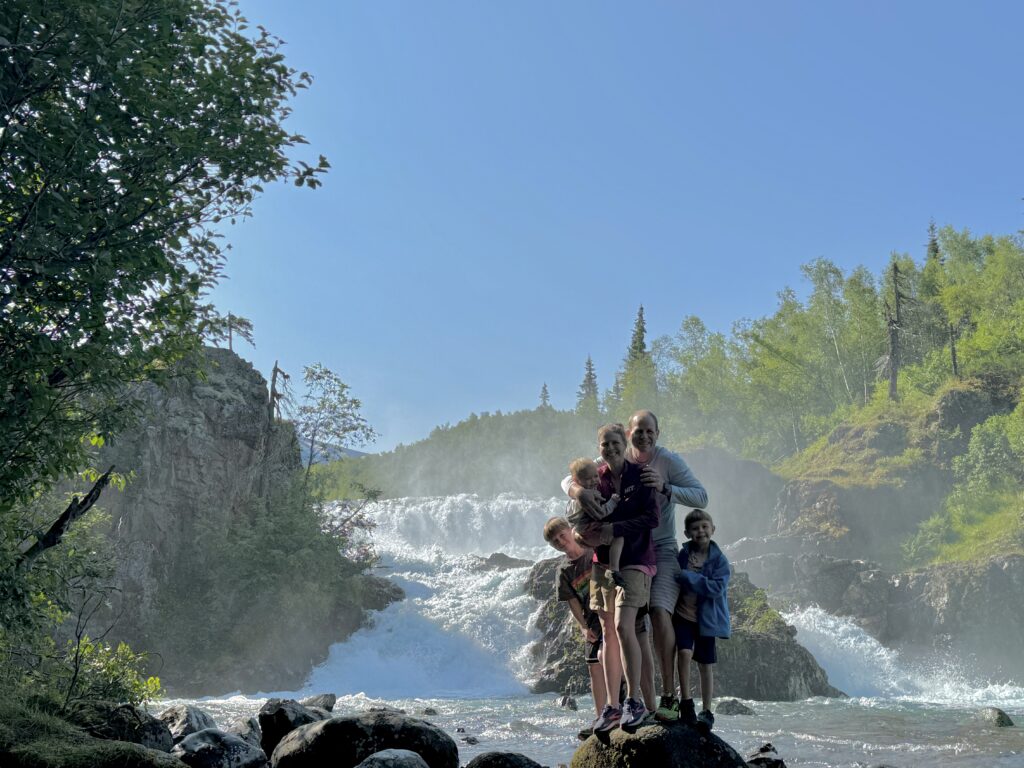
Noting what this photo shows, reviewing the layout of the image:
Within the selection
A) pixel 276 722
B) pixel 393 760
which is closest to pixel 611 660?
pixel 393 760

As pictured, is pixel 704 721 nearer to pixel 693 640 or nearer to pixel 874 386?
pixel 693 640

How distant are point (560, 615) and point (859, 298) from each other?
4959cm

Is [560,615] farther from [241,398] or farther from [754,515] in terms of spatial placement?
[754,515]

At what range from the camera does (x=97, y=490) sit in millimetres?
8992

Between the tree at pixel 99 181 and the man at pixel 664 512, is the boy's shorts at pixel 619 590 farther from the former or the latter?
the tree at pixel 99 181

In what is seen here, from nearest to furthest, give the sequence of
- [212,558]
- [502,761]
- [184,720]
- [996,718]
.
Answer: [502,761], [184,720], [996,718], [212,558]

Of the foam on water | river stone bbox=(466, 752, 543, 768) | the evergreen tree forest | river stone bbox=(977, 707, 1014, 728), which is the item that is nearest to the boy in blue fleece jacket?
river stone bbox=(466, 752, 543, 768)

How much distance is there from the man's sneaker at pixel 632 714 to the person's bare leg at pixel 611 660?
42 cm

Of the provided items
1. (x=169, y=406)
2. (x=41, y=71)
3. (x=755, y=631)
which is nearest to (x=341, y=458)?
(x=169, y=406)

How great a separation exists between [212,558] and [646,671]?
2790 centimetres

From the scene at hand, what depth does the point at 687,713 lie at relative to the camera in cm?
673

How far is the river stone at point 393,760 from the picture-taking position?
7484 millimetres

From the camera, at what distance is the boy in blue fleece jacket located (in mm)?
7066

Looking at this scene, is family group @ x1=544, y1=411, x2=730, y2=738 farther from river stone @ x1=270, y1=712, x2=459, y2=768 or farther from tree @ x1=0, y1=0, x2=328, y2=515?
tree @ x1=0, y1=0, x2=328, y2=515
